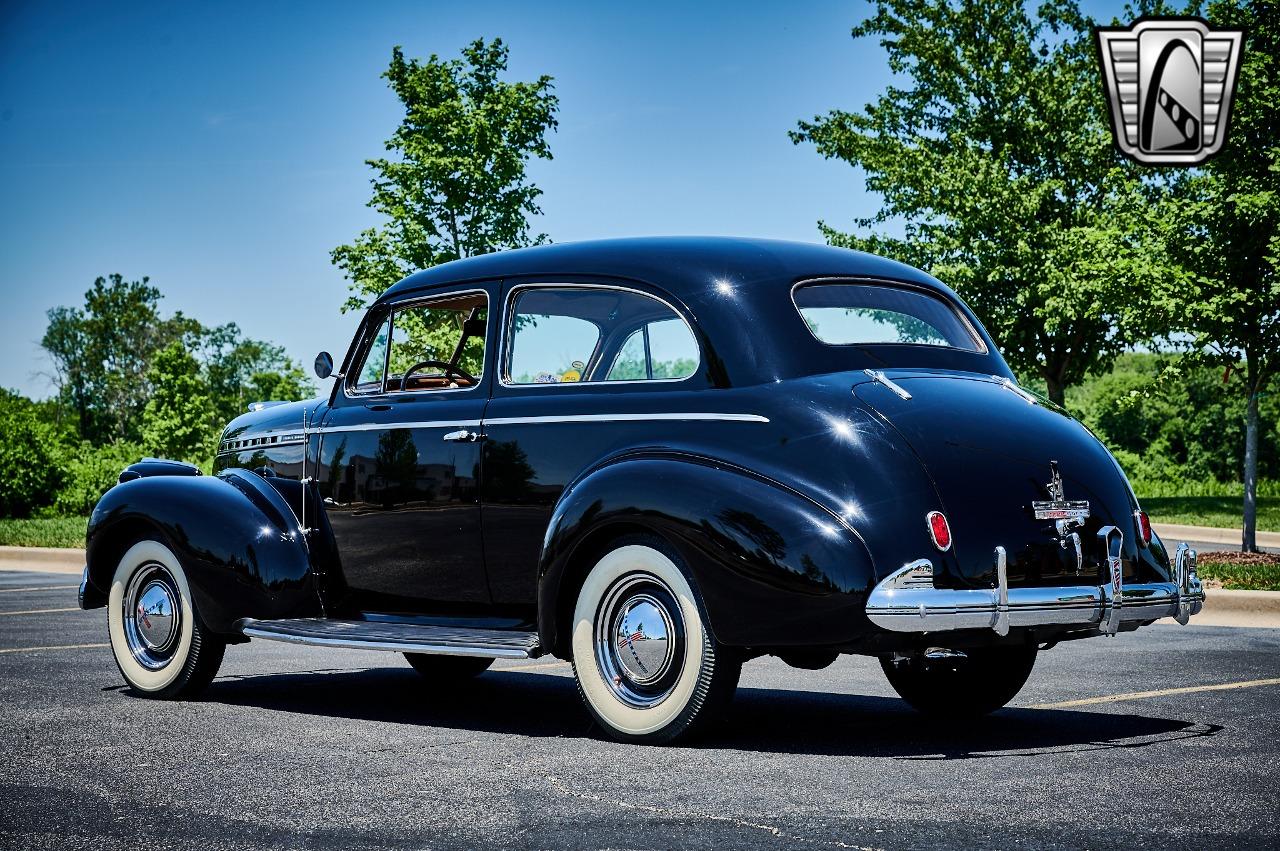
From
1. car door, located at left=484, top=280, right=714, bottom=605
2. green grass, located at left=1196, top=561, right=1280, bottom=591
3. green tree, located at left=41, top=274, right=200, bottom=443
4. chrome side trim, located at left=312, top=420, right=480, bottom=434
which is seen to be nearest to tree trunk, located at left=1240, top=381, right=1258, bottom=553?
green grass, located at left=1196, top=561, right=1280, bottom=591

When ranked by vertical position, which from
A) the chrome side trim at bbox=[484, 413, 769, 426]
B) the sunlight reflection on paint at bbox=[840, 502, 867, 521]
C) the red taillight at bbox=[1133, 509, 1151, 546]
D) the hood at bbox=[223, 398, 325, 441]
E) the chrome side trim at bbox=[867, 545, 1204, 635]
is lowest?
the chrome side trim at bbox=[867, 545, 1204, 635]

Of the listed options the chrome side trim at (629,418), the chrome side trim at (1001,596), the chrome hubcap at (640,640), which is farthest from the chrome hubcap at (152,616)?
the chrome side trim at (1001,596)

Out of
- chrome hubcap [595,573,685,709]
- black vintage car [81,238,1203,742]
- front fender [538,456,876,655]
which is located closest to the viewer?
front fender [538,456,876,655]

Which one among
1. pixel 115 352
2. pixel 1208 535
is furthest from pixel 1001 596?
pixel 115 352

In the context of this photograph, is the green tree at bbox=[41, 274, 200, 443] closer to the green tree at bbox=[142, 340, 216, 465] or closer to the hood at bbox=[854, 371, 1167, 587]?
the green tree at bbox=[142, 340, 216, 465]

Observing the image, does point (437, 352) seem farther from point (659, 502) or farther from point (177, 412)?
point (177, 412)

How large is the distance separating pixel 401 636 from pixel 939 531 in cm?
248

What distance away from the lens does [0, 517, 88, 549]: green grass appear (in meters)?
23.3

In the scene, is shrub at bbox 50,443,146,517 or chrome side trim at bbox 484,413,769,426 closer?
chrome side trim at bbox 484,413,769,426

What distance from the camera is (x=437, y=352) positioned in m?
8.24

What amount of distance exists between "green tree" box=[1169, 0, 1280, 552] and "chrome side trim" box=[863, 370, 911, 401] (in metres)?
12.7

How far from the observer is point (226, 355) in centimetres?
11869

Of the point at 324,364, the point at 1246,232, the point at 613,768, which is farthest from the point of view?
the point at 1246,232

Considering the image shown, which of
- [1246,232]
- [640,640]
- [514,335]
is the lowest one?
[640,640]
